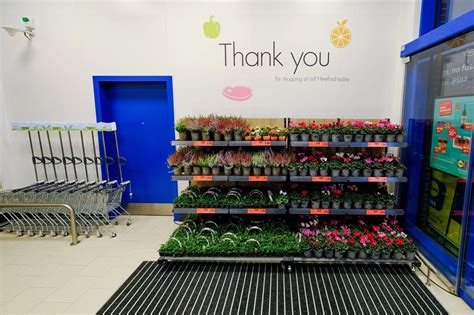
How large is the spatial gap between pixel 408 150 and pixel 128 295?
403 cm

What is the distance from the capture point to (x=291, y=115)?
4.05m

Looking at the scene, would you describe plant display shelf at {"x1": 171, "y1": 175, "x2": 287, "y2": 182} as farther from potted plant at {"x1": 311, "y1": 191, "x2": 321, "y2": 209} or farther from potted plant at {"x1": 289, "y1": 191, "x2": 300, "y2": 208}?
potted plant at {"x1": 311, "y1": 191, "x2": 321, "y2": 209}

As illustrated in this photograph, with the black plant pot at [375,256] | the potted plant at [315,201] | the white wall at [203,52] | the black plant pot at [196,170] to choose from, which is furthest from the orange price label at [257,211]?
the white wall at [203,52]

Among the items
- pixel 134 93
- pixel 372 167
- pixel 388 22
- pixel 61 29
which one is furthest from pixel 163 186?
pixel 388 22

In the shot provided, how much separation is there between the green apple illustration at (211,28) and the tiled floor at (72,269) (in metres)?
3.12

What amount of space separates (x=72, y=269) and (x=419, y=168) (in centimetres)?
469

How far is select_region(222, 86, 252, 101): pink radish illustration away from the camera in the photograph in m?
4.02

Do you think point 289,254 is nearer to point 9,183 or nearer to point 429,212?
point 429,212

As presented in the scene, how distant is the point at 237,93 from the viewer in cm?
404

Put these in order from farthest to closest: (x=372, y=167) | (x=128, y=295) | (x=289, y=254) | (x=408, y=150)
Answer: (x=408, y=150), (x=372, y=167), (x=289, y=254), (x=128, y=295)

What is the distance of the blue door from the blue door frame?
11.7ft

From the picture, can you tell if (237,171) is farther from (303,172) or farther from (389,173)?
(389,173)

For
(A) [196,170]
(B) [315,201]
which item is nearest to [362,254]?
(B) [315,201]

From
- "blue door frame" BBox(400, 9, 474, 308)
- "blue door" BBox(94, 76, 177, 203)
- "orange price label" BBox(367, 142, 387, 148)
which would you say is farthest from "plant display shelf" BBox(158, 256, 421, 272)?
"blue door" BBox(94, 76, 177, 203)
